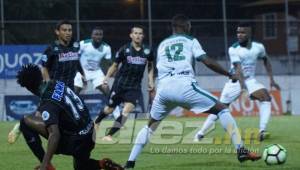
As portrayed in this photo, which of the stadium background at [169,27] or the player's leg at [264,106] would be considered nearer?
the player's leg at [264,106]

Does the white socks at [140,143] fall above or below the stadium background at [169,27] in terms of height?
below

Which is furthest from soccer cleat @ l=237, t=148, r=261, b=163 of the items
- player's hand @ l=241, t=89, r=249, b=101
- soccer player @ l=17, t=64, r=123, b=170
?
player's hand @ l=241, t=89, r=249, b=101

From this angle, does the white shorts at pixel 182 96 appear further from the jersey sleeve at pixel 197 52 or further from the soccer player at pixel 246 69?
the soccer player at pixel 246 69

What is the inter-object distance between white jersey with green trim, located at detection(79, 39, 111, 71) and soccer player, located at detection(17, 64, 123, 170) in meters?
9.79

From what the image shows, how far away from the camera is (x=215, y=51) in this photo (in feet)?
100

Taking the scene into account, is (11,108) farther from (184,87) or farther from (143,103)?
(184,87)

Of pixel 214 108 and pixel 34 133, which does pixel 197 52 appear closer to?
pixel 214 108

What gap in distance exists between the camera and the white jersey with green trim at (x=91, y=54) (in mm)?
18938

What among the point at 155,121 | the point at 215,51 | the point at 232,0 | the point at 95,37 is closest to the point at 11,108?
the point at 95,37

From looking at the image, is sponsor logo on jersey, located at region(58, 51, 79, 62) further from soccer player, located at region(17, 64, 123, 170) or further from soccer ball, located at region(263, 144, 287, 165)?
soccer ball, located at region(263, 144, 287, 165)

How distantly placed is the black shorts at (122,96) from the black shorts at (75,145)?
6265 mm

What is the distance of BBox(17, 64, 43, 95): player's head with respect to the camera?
8.07 m

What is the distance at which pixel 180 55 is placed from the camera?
10211mm

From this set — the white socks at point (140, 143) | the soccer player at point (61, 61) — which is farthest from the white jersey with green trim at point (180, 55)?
the soccer player at point (61, 61)
